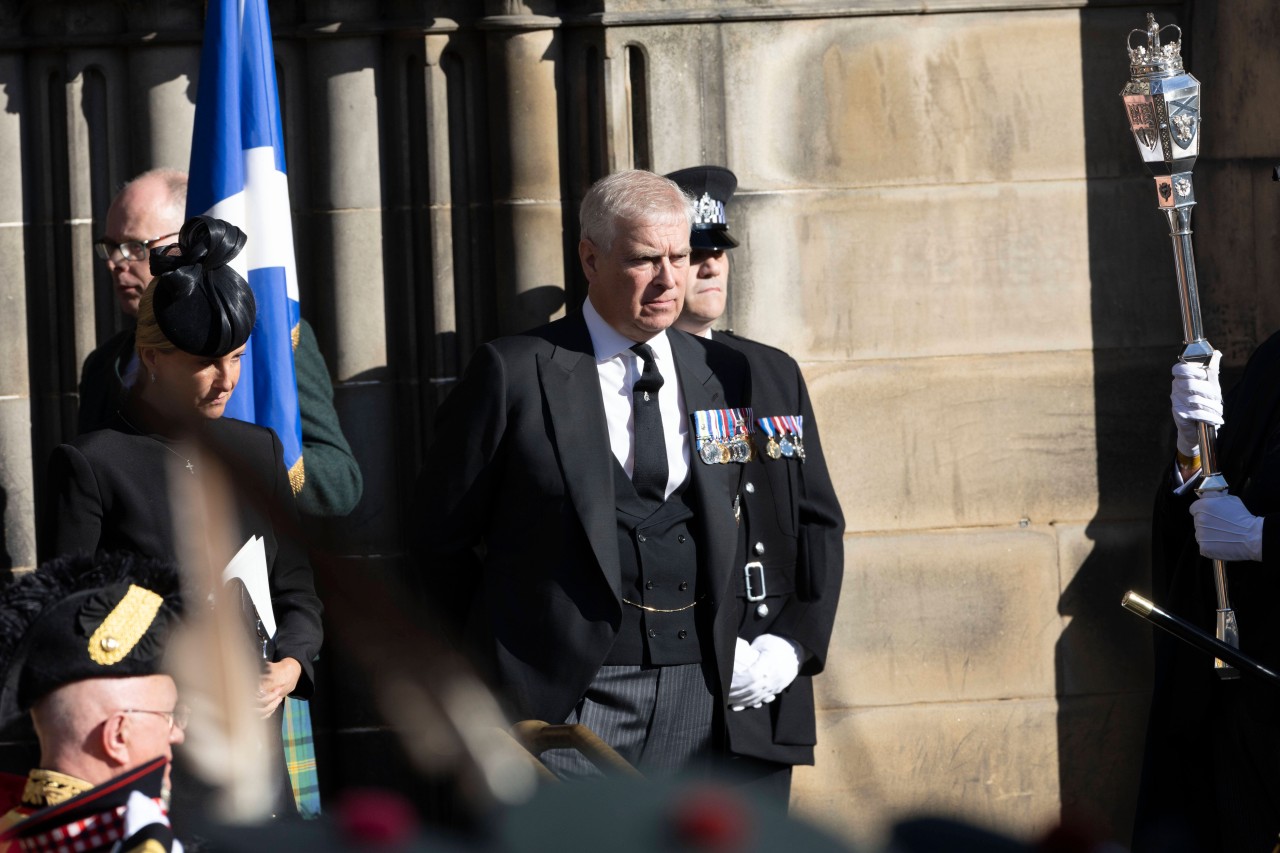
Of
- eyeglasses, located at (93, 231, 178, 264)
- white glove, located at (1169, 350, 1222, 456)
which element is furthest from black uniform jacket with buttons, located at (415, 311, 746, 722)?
white glove, located at (1169, 350, 1222, 456)

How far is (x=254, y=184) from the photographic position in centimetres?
446

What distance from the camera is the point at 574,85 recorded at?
5047 mm

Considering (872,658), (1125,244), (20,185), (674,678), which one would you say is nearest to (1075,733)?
(872,658)

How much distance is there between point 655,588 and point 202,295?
1181mm

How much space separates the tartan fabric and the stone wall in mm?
1019

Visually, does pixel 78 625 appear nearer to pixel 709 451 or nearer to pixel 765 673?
pixel 709 451

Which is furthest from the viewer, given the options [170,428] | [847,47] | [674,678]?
[847,47]

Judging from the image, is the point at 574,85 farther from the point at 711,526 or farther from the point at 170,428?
the point at 170,428

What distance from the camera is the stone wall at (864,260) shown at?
5.05 meters

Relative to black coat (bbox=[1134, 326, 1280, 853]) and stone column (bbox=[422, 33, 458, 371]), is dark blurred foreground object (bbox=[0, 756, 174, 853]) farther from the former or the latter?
stone column (bbox=[422, 33, 458, 371])

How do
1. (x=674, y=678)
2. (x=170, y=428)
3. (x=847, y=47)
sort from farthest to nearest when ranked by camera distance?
(x=847, y=47)
(x=674, y=678)
(x=170, y=428)

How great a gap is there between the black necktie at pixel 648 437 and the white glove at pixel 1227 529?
120 centimetres

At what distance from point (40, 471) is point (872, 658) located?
2.45 m

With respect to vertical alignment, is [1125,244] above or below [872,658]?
above
